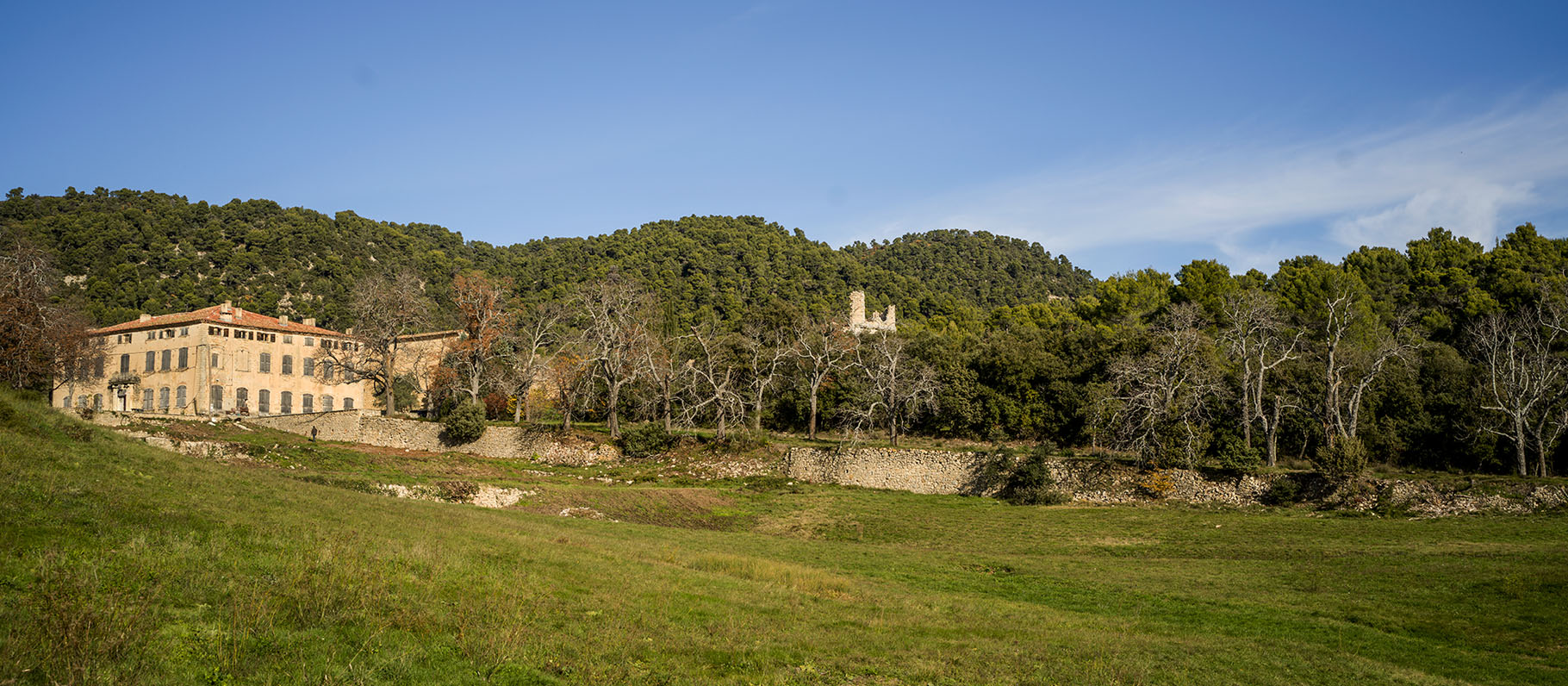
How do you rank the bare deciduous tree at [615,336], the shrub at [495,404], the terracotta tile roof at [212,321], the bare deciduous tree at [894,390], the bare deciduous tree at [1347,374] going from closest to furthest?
1. the bare deciduous tree at [1347,374]
2. the bare deciduous tree at [894,390]
3. the bare deciduous tree at [615,336]
4. the terracotta tile roof at [212,321]
5. the shrub at [495,404]

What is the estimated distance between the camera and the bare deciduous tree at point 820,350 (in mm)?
52844

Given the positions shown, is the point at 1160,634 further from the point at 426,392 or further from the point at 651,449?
the point at 426,392

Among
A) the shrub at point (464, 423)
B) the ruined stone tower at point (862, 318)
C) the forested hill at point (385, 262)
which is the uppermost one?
the forested hill at point (385, 262)

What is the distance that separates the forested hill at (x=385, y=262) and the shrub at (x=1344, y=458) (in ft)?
117

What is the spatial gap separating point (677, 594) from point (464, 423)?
1413 inches

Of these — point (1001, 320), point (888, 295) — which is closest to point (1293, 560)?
point (1001, 320)

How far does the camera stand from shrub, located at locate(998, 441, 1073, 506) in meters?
38.8

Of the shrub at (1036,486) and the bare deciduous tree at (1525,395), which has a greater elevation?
the bare deciduous tree at (1525,395)

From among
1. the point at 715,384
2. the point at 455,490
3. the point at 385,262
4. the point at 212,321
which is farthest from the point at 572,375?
the point at 385,262

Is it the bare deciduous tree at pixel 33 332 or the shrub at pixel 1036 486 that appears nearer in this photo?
the bare deciduous tree at pixel 33 332

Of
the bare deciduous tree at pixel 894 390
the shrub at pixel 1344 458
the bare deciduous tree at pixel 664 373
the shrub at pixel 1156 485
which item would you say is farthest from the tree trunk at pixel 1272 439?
the bare deciduous tree at pixel 664 373

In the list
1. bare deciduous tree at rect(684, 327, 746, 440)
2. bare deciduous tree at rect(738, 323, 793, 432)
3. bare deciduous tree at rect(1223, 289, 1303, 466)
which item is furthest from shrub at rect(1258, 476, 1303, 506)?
bare deciduous tree at rect(684, 327, 746, 440)

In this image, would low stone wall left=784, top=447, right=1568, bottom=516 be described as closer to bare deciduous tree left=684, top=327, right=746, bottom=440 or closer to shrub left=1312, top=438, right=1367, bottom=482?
shrub left=1312, top=438, right=1367, bottom=482

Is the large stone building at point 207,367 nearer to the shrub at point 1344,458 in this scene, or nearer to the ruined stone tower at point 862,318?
the ruined stone tower at point 862,318
